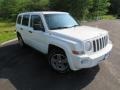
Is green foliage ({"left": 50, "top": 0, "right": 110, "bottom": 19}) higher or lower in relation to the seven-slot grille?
lower

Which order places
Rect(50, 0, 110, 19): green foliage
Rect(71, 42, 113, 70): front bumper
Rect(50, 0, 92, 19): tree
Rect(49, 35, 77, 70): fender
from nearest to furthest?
Rect(71, 42, 113, 70): front bumper, Rect(49, 35, 77, 70): fender, Rect(50, 0, 92, 19): tree, Rect(50, 0, 110, 19): green foliage

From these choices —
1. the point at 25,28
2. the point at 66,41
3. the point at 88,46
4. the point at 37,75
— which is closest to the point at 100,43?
the point at 88,46

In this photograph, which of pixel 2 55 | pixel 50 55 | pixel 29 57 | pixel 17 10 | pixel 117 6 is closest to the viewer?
pixel 50 55

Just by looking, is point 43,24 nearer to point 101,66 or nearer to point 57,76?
point 57,76

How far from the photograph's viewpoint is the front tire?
23.9 feet

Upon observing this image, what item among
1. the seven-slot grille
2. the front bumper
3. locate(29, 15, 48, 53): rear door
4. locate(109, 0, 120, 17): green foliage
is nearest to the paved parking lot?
the front bumper

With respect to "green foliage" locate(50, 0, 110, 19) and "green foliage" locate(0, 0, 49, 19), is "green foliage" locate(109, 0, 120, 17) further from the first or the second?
"green foliage" locate(0, 0, 49, 19)

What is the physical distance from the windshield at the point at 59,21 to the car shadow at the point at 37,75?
1500 millimetres

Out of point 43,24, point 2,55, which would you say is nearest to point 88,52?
point 43,24

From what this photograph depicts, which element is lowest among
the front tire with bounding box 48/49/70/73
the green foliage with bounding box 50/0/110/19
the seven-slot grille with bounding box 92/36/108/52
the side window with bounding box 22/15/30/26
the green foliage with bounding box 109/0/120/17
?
the green foliage with bounding box 109/0/120/17

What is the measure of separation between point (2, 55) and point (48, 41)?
365 cm

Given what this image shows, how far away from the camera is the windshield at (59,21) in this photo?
8128 millimetres

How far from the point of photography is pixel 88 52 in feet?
22.0

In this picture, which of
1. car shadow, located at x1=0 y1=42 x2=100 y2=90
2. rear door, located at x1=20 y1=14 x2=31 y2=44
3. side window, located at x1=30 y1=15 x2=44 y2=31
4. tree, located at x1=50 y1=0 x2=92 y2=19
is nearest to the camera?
car shadow, located at x1=0 y1=42 x2=100 y2=90
